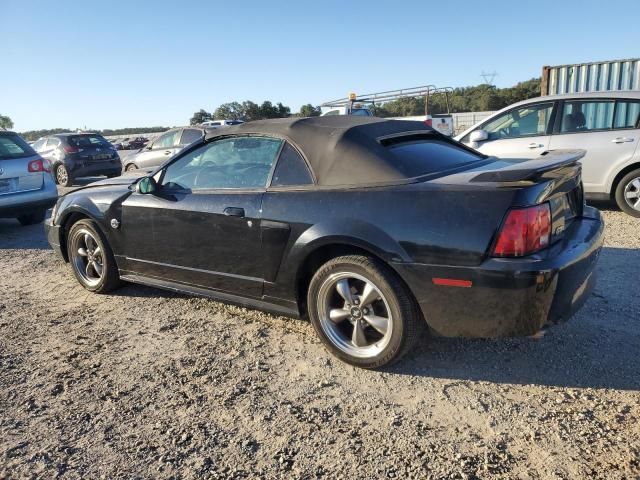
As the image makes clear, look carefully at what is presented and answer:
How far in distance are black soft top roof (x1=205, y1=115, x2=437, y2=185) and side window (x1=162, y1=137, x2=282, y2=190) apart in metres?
0.10

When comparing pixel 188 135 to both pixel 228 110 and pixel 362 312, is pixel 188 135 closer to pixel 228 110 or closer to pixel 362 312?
pixel 362 312

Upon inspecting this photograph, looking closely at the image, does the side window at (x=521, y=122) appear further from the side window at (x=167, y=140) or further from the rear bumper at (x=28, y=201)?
the side window at (x=167, y=140)

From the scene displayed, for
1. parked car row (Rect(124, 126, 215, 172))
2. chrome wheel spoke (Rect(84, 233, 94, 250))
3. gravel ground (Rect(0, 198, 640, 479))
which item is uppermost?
parked car row (Rect(124, 126, 215, 172))

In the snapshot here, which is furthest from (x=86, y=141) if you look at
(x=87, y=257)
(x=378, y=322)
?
(x=378, y=322)

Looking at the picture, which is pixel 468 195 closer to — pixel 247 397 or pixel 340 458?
pixel 340 458

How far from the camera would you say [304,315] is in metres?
3.37

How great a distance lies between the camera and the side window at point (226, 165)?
11.5 ft

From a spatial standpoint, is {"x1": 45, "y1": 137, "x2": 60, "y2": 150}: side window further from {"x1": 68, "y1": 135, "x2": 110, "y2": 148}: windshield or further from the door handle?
the door handle

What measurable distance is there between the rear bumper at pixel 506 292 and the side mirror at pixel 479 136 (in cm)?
449

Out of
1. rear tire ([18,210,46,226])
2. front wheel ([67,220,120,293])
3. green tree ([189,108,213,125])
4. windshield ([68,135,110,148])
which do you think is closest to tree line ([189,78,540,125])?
green tree ([189,108,213,125])

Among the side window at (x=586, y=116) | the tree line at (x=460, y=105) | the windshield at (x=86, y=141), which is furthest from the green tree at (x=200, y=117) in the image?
the side window at (x=586, y=116)

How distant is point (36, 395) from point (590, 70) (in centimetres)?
1330

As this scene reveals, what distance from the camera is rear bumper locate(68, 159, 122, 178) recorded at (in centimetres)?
→ 1358

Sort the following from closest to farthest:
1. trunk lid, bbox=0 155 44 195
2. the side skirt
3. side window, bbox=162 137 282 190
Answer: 1. the side skirt
2. side window, bbox=162 137 282 190
3. trunk lid, bbox=0 155 44 195
